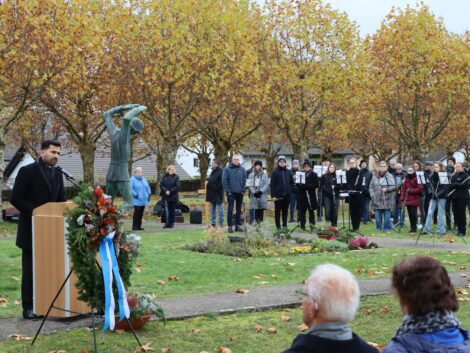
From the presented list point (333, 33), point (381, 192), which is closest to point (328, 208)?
point (381, 192)

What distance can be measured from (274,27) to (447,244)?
2231 cm

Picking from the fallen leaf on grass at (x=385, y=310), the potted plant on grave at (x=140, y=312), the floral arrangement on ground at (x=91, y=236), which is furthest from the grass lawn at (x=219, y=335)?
the floral arrangement on ground at (x=91, y=236)

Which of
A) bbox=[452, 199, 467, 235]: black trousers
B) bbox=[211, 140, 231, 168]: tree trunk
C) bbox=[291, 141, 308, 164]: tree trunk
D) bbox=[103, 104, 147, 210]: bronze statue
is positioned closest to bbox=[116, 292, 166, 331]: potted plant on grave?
bbox=[103, 104, 147, 210]: bronze statue

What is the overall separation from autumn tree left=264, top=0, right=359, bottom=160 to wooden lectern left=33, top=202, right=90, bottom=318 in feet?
97.8

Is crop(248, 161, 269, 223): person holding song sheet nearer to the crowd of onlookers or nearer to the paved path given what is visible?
the crowd of onlookers

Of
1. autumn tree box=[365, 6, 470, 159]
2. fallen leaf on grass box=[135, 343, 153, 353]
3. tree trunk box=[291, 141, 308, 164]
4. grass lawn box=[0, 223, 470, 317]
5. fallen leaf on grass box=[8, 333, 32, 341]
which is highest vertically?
autumn tree box=[365, 6, 470, 159]

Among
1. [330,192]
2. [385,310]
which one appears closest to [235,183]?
[330,192]

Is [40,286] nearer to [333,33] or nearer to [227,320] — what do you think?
[227,320]

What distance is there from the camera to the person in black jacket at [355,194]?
22.3 meters

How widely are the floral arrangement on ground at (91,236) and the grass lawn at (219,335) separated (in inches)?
18.4

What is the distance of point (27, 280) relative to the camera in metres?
9.26

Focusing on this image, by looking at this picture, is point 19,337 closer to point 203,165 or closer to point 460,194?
point 460,194

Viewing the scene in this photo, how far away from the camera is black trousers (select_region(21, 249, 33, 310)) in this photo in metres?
9.23

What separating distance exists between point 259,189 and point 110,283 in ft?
45.5
